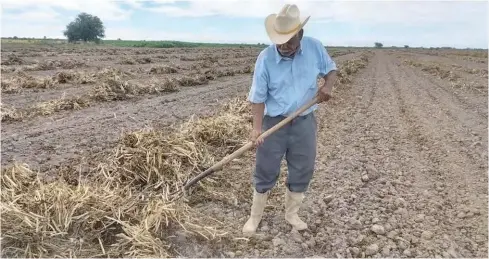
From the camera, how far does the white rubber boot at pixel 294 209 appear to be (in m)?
3.76

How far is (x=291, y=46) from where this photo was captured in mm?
3314

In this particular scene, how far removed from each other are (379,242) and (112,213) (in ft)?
6.57

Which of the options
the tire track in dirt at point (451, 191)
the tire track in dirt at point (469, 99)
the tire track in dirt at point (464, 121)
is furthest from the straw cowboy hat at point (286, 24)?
the tire track in dirt at point (469, 99)

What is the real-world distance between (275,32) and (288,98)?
18.9 inches

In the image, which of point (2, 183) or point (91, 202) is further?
point (2, 183)

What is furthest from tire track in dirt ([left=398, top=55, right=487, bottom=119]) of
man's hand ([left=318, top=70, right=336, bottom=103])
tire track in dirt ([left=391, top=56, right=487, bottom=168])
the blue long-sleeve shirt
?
the blue long-sleeve shirt

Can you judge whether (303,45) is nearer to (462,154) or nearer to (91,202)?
(91,202)

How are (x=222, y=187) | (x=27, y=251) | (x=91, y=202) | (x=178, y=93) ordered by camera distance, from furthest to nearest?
(x=178, y=93), (x=222, y=187), (x=91, y=202), (x=27, y=251)

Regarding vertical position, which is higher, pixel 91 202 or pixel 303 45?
pixel 303 45

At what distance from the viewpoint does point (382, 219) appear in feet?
12.9

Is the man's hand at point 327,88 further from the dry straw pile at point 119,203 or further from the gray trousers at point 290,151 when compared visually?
the dry straw pile at point 119,203

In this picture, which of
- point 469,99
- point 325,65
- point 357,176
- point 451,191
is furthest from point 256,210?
point 469,99

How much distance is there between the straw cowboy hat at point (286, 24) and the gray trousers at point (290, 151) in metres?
0.62

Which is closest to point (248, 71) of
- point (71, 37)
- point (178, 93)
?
point (178, 93)
